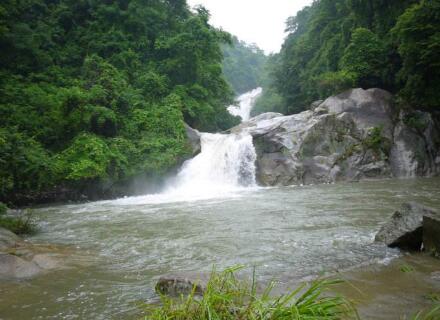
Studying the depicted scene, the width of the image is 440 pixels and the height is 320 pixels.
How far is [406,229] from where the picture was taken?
5.53 metres

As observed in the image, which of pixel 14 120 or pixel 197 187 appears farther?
pixel 197 187

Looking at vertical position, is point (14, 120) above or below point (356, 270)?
above

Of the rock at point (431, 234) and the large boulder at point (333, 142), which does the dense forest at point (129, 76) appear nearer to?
the large boulder at point (333, 142)

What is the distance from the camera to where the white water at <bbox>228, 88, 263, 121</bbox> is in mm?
44406

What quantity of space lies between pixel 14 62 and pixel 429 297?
61.9ft

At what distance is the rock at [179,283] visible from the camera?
3818 millimetres

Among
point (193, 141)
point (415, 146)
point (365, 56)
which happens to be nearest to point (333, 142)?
point (415, 146)

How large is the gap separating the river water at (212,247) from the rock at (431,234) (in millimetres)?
368

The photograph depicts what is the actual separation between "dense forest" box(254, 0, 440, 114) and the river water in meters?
5.99

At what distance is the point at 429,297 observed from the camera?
3.64 meters

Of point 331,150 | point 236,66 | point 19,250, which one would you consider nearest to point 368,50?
point 331,150

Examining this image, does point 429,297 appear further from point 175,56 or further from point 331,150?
point 175,56

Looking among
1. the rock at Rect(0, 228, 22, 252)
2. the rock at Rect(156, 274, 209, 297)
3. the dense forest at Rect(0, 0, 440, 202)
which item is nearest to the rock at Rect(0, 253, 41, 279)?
the rock at Rect(0, 228, 22, 252)

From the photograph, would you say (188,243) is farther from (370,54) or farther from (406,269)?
(370,54)
